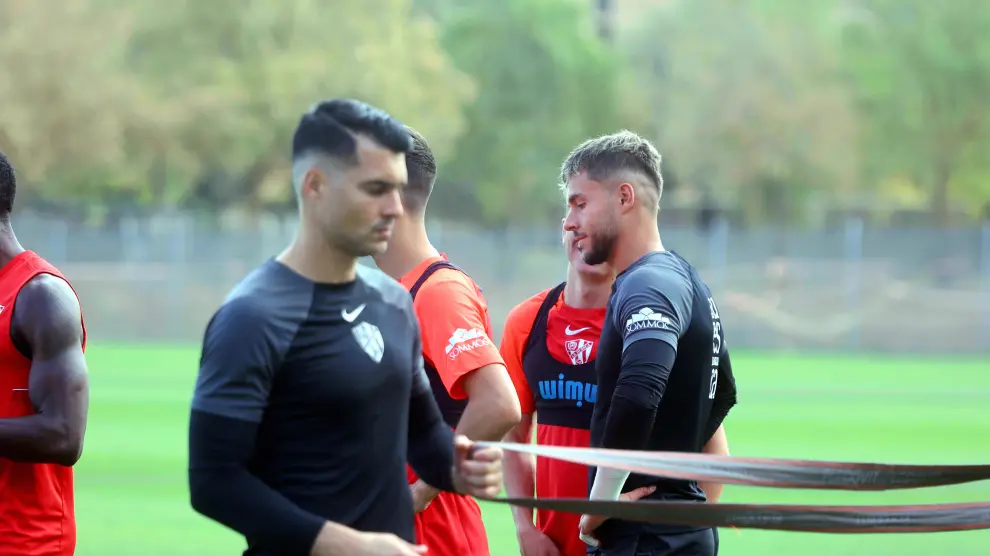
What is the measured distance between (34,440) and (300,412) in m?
1.46

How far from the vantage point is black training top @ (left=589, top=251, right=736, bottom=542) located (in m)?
4.79

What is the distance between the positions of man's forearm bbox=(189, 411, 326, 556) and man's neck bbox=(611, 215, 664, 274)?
2.13m

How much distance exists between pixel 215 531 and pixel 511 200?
53726mm

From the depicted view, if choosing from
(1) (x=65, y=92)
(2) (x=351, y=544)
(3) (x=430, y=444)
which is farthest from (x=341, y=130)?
(1) (x=65, y=92)

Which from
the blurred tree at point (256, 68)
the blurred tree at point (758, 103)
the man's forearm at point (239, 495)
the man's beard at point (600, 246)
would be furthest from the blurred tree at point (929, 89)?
the man's forearm at point (239, 495)

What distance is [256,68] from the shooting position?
52.9 m

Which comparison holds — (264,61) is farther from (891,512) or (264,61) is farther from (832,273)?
(891,512)

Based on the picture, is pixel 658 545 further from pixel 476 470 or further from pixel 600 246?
pixel 476 470

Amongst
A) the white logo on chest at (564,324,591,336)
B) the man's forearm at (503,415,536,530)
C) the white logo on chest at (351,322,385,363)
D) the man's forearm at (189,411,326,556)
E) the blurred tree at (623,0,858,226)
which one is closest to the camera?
the man's forearm at (189,411,326,556)

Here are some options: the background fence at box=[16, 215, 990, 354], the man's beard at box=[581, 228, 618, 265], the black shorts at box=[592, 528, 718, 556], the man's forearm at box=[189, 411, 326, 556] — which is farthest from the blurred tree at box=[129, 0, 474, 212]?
the man's forearm at box=[189, 411, 326, 556]

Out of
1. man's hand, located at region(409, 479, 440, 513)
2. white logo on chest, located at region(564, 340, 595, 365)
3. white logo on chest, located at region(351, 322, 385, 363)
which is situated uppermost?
white logo on chest, located at region(564, 340, 595, 365)

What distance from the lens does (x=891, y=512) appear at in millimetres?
4922

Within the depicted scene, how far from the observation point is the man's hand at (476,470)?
13.0 feet

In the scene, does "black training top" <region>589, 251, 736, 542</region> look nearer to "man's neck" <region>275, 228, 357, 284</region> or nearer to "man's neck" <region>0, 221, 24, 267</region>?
"man's neck" <region>275, 228, 357, 284</region>
